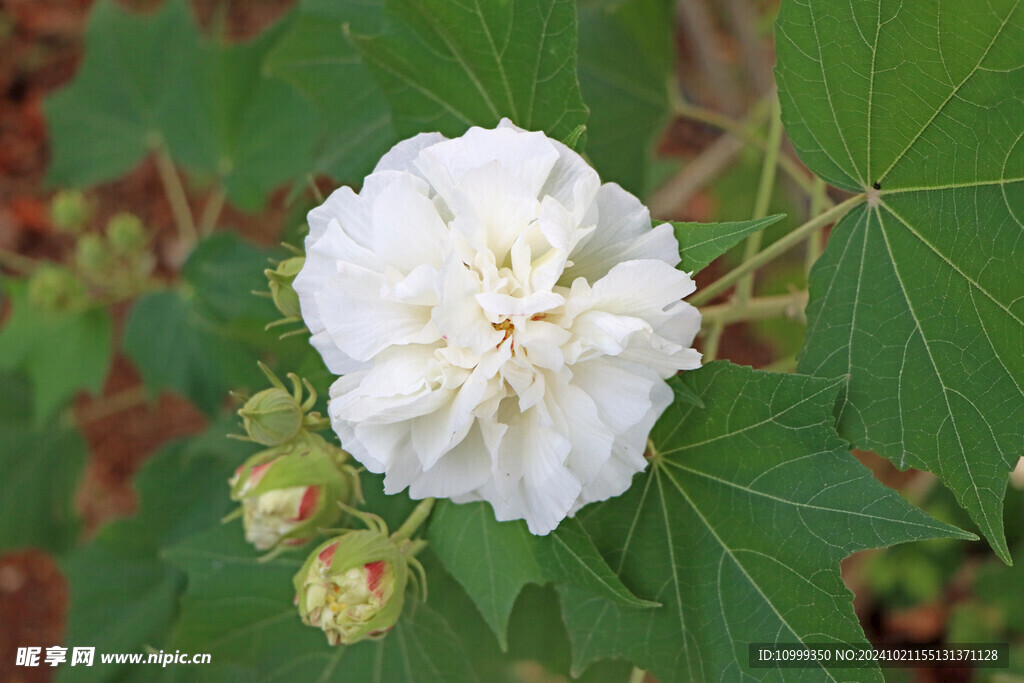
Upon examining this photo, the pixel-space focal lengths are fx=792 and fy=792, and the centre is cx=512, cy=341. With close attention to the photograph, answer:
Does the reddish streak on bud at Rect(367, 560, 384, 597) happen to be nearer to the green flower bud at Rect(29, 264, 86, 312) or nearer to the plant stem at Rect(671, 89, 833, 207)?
the plant stem at Rect(671, 89, 833, 207)

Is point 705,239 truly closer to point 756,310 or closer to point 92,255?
point 756,310

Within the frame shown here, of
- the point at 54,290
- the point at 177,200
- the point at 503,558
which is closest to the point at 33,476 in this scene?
the point at 54,290

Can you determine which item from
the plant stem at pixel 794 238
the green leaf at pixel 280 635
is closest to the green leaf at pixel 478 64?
the plant stem at pixel 794 238

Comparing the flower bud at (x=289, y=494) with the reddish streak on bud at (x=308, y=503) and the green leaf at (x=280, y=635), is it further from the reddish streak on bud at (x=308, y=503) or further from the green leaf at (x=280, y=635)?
the green leaf at (x=280, y=635)

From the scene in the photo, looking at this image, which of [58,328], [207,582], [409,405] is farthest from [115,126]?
[409,405]

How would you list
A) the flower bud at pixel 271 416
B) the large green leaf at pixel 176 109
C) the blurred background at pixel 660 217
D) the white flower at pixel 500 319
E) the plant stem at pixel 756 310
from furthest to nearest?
the blurred background at pixel 660 217 < the large green leaf at pixel 176 109 < the plant stem at pixel 756 310 < the flower bud at pixel 271 416 < the white flower at pixel 500 319

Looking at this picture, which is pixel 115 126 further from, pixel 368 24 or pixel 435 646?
pixel 435 646

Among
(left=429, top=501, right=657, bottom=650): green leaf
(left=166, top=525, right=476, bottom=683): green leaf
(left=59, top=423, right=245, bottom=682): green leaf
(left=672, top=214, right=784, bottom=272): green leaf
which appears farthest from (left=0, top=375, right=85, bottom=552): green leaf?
(left=672, top=214, right=784, bottom=272): green leaf
